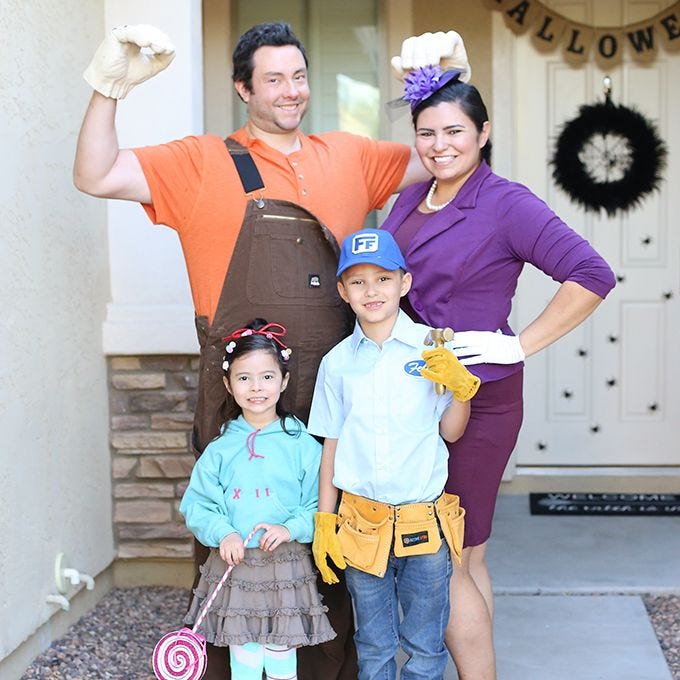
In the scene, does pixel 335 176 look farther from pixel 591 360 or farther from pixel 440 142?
pixel 591 360

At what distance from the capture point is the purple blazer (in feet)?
8.42

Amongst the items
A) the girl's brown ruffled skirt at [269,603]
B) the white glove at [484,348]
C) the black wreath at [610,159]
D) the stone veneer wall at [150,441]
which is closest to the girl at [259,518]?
the girl's brown ruffled skirt at [269,603]

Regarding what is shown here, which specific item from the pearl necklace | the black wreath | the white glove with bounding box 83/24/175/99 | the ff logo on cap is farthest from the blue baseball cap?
the black wreath

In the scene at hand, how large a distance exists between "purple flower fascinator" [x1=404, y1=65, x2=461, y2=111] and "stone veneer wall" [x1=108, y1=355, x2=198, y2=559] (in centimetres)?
169

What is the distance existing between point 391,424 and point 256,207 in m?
0.72

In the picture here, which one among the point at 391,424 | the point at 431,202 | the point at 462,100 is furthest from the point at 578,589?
the point at 462,100

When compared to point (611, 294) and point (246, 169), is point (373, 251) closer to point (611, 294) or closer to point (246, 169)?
point (246, 169)

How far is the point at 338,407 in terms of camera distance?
2652mm

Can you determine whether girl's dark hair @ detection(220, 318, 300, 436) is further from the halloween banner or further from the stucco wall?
the halloween banner

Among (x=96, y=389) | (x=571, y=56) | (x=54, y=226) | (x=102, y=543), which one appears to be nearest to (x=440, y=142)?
(x=54, y=226)

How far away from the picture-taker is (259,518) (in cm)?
264

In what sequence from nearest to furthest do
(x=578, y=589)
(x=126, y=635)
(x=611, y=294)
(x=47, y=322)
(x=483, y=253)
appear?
(x=483, y=253), (x=47, y=322), (x=126, y=635), (x=578, y=589), (x=611, y=294)

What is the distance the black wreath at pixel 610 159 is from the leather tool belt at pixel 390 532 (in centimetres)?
291

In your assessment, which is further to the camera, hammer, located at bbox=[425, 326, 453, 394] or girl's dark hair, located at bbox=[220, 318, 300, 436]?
girl's dark hair, located at bbox=[220, 318, 300, 436]
